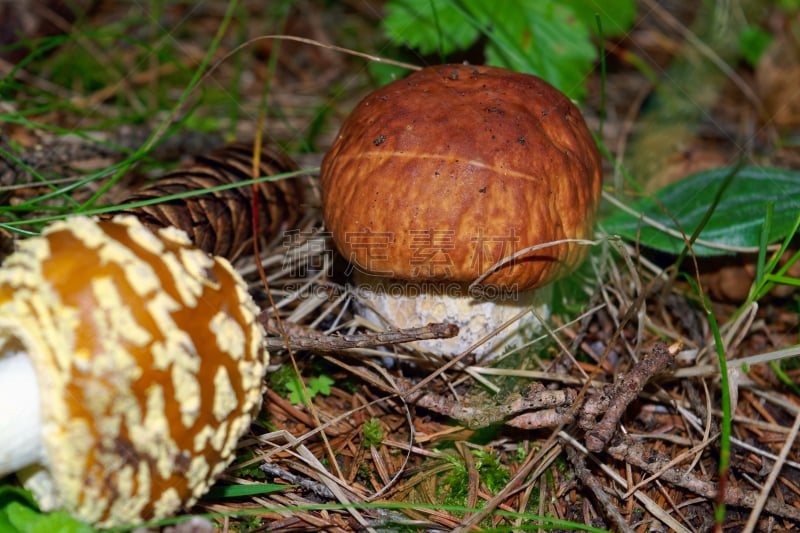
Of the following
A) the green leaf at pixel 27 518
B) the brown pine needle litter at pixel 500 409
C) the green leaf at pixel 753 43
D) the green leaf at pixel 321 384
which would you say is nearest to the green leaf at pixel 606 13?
the green leaf at pixel 753 43

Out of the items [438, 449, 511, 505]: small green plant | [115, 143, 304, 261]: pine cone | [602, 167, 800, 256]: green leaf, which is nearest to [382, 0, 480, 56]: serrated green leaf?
[115, 143, 304, 261]: pine cone

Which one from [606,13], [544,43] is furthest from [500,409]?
[606,13]

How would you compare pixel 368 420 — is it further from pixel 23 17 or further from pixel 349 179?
pixel 23 17

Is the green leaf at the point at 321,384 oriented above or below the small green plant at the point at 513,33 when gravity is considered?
below

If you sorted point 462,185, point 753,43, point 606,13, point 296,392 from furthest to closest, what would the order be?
point 753,43, point 606,13, point 296,392, point 462,185

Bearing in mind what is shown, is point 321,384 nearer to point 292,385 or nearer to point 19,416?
point 292,385

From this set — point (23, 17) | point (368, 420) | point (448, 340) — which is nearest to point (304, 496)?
point (368, 420)

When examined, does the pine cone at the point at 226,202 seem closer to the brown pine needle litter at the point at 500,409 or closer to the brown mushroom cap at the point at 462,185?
the brown pine needle litter at the point at 500,409
